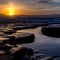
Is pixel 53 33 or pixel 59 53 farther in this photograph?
pixel 53 33

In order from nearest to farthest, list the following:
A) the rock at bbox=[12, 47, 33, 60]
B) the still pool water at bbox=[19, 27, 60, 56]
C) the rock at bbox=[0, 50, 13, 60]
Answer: the rock at bbox=[0, 50, 13, 60] < the rock at bbox=[12, 47, 33, 60] < the still pool water at bbox=[19, 27, 60, 56]

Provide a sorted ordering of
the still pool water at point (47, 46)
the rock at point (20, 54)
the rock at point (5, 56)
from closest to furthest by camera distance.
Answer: the rock at point (5, 56)
the rock at point (20, 54)
the still pool water at point (47, 46)

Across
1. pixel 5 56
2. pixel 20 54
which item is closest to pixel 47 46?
pixel 20 54

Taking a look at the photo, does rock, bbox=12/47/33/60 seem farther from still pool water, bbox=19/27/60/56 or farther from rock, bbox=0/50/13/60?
still pool water, bbox=19/27/60/56

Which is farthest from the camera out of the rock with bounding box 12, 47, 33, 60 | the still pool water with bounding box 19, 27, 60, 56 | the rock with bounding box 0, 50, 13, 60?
the still pool water with bounding box 19, 27, 60, 56

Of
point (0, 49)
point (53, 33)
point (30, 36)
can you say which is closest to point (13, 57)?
point (0, 49)

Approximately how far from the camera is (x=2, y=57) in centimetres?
1207

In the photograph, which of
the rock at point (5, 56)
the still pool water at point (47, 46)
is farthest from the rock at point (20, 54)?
the still pool water at point (47, 46)

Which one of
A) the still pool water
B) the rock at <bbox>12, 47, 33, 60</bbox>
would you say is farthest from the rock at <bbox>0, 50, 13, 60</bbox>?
the still pool water

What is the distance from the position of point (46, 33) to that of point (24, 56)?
782 inches

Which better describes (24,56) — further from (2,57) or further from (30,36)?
(30,36)

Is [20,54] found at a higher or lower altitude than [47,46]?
higher

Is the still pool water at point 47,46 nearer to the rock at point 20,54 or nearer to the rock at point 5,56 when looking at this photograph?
the rock at point 20,54

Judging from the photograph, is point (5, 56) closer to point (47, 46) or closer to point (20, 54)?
point (20, 54)
